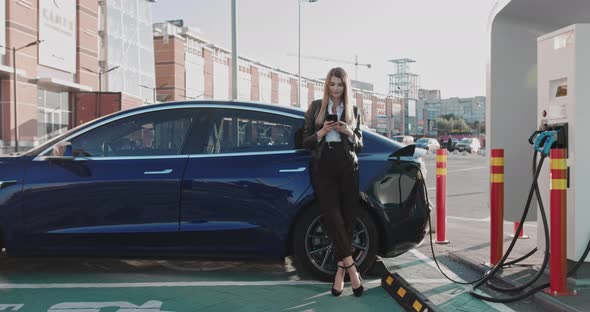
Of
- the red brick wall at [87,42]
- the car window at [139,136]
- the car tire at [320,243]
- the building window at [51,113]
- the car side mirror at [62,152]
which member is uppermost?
the red brick wall at [87,42]

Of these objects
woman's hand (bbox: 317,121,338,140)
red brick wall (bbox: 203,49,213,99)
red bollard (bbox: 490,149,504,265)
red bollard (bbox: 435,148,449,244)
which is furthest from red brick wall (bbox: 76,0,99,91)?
woman's hand (bbox: 317,121,338,140)

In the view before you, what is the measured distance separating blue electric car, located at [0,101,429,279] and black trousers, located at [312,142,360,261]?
1.07 ft

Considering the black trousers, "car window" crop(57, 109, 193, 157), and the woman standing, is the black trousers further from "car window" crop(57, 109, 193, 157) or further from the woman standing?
"car window" crop(57, 109, 193, 157)

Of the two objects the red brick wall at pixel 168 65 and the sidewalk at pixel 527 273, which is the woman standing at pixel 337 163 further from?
the red brick wall at pixel 168 65

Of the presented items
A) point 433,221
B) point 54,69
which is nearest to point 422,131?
point 54,69

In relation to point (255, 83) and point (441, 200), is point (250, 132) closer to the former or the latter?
point (441, 200)

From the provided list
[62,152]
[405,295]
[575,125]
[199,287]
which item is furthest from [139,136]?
[575,125]

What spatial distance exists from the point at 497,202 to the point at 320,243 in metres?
1.75

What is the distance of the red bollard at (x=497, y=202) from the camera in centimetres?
529

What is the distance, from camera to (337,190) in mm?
4457

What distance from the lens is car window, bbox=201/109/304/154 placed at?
4.91 metres

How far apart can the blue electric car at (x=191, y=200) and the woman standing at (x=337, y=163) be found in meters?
0.33

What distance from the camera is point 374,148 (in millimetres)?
4934

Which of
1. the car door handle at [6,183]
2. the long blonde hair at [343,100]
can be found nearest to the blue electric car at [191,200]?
the car door handle at [6,183]
